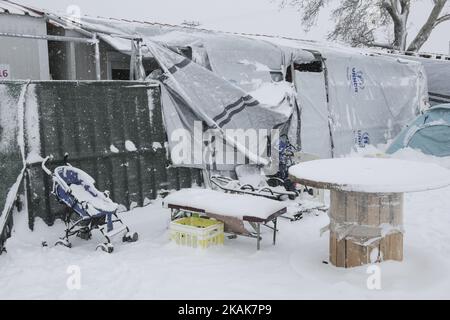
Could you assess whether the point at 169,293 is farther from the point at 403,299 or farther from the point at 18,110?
the point at 18,110

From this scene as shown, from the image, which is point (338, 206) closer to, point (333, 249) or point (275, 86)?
point (333, 249)

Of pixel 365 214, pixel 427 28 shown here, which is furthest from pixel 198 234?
pixel 427 28

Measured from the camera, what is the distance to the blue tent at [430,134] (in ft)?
39.6

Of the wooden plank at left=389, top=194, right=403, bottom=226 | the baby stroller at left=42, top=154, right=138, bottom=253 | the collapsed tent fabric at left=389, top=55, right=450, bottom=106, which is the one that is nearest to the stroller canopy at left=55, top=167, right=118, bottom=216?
the baby stroller at left=42, top=154, right=138, bottom=253

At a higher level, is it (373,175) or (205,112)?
(205,112)

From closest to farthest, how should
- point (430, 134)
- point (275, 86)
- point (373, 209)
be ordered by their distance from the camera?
point (373, 209), point (275, 86), point (430, 134)

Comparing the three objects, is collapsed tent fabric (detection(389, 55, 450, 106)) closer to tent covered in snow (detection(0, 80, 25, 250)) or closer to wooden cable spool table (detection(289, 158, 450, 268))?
wooden cable spool table (detection(289, 158, 450, 268))

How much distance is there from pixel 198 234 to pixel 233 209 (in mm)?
579

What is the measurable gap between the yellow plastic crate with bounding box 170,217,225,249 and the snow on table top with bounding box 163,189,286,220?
270 mm

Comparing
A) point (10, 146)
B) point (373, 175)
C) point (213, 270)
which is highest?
point (10, 146)

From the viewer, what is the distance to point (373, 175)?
5.19 meters

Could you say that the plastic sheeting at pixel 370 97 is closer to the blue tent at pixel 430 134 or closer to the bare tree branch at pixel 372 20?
the blue tent at pixel 430 134

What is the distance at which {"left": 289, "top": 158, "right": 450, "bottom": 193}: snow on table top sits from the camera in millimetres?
4695
